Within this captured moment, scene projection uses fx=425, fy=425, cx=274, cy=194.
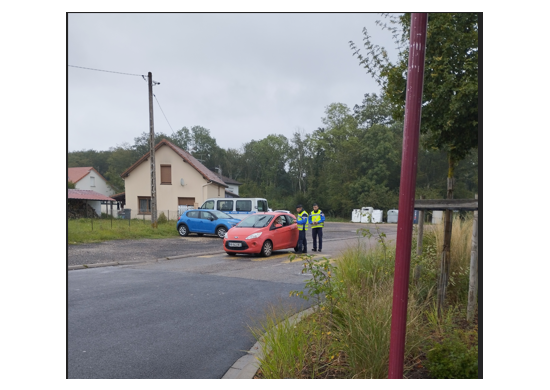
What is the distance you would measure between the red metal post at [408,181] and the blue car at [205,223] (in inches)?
747

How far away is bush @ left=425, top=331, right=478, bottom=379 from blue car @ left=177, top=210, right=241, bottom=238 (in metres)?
18.1

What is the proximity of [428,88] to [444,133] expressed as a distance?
73cm

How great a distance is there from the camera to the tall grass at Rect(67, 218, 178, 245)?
18641 millimetres

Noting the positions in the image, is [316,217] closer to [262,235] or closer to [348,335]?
[262,235]

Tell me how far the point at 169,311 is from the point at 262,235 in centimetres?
752

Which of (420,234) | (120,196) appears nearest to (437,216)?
(420,234)

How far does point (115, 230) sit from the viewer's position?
68.0 ft

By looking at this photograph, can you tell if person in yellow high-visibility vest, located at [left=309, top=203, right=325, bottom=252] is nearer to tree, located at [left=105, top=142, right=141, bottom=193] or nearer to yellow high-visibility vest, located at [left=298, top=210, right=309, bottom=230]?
yellow high-visibility vest, located at [left=298, top=210, right=309, bottom=230]

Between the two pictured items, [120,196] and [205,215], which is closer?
[205,215]

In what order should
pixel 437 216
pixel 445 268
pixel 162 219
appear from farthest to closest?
pixel 162 219, pixel 437 216, pixel 445 268

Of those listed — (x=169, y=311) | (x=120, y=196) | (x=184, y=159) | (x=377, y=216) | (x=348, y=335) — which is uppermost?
(x=184, y=159)

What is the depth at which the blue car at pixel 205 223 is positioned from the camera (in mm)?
21453

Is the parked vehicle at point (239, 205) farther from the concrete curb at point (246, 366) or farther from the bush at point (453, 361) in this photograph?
the bush at point (453, 361)

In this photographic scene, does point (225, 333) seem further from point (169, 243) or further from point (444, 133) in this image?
point (169, 243)
